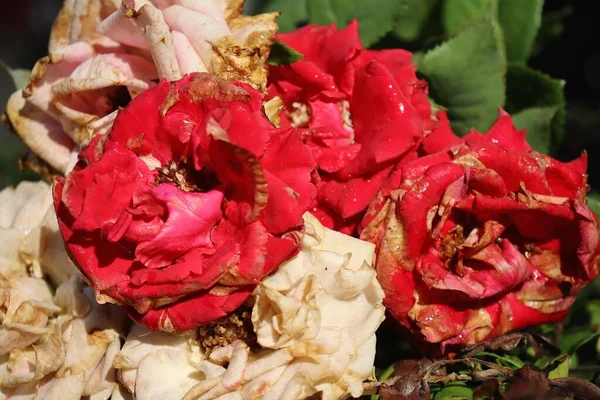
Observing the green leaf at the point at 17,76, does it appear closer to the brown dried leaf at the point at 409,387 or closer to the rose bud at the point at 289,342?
the rose bud at the point at 289,342

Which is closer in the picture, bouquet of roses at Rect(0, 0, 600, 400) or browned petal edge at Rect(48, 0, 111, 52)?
bouquet of roses at Rect(0, 0, 600, 400)

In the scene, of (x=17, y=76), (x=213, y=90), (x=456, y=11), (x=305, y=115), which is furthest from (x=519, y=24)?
(x=17, y=76)

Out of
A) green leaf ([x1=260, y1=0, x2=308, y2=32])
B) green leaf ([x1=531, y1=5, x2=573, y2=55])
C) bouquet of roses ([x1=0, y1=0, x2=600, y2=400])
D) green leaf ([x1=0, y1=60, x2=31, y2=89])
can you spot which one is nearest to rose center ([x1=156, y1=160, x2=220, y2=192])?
bouquet of roses ([x1=0, y1=0, x2=600, y2=400])

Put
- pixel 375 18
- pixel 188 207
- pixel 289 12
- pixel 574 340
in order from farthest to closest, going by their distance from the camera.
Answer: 1. pixel 289 12
2. pixel 375 18
3. pixel 574 340
4. pixel 188 207

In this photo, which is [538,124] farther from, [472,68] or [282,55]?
[282,55]

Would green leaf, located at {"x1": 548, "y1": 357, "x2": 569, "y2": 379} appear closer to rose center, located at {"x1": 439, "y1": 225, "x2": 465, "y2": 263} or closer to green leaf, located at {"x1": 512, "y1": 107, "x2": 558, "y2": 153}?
rose center, located at {"x1": 439, "y1": 225, "x2": 465, "y2": 263}
